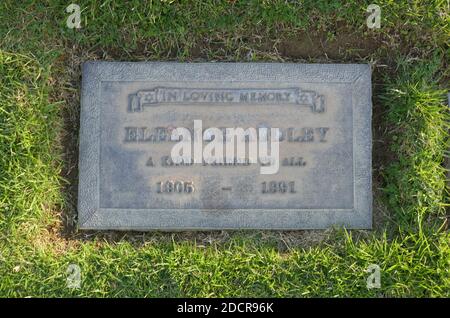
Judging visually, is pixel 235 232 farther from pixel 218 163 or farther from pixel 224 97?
pixel 224 97

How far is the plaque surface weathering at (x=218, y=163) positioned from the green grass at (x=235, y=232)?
12 centimetres

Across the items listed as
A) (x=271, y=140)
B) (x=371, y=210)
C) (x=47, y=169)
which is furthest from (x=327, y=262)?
(x=47, y=169)

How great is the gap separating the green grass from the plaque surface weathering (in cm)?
12

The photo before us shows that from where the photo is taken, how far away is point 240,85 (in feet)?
9.21

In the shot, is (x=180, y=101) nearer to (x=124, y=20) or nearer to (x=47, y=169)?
(x=124, y=20)

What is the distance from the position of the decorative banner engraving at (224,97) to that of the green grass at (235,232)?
0.73ft

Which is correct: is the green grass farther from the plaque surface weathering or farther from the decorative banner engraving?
the decorative banner engraving

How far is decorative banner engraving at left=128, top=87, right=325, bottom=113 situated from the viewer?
2.78m

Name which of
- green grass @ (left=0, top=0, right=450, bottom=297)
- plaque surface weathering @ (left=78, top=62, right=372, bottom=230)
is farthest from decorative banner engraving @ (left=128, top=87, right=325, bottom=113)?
green grass @ (left=0, top=0, right=450, bottom=297)

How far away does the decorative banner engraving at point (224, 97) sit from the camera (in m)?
2.78

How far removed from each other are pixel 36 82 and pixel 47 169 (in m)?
0.48

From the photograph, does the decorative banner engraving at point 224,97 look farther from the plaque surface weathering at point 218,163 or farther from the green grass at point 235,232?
the green grass at point 235,232

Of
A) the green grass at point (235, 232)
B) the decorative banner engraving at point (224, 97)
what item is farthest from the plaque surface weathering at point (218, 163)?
the green grass at point (235, 232)

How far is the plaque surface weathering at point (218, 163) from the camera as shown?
9.04 feet
